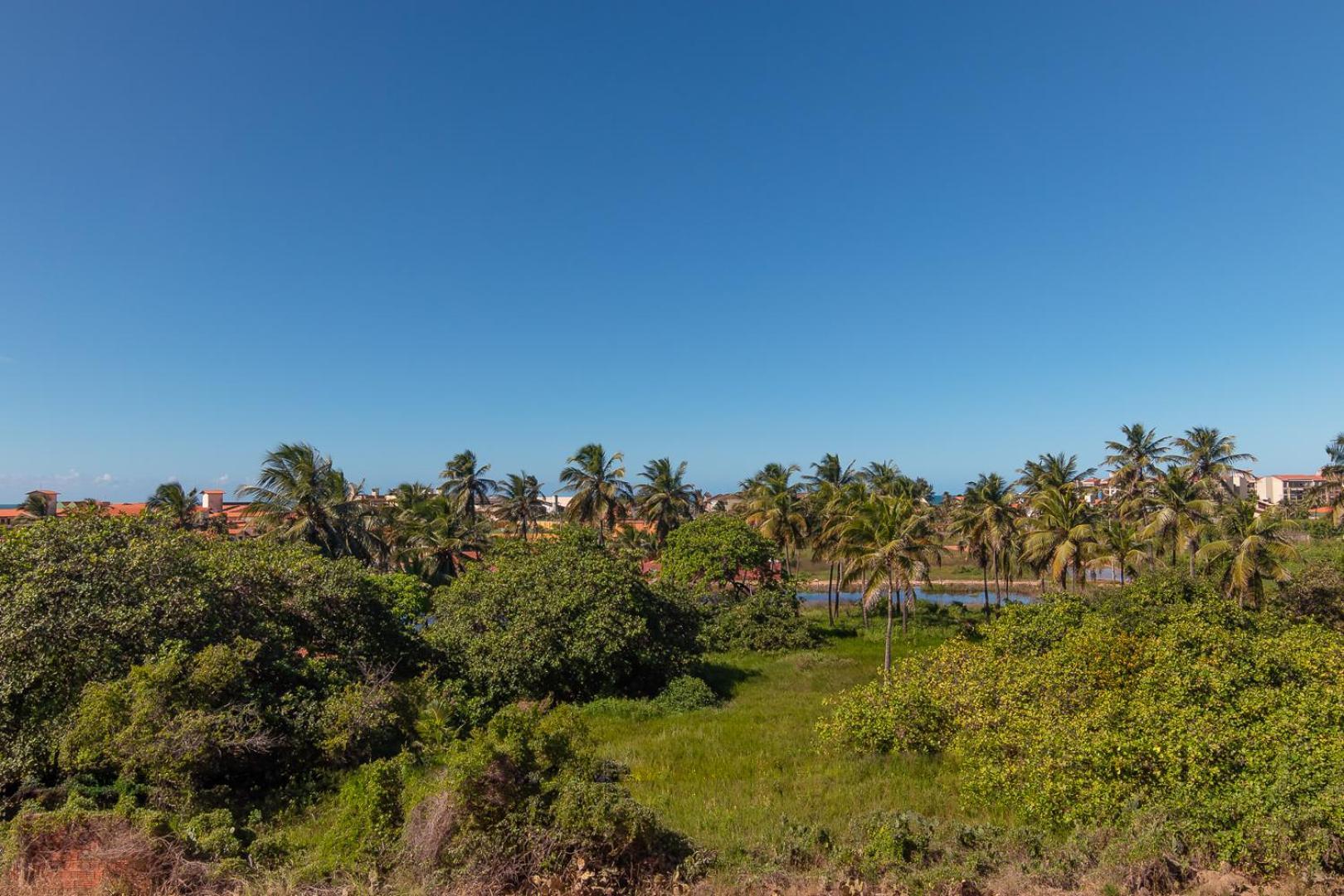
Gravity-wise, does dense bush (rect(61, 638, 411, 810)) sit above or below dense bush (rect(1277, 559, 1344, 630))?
below

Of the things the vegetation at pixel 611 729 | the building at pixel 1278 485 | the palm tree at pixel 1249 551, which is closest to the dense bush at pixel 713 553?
the vegetation at pixel 611 729

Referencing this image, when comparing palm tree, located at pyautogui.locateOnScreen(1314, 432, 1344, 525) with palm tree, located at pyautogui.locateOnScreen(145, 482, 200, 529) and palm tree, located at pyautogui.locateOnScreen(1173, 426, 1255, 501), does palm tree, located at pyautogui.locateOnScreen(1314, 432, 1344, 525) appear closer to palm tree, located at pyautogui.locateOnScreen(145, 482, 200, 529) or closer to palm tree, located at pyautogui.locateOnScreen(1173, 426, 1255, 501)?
palm tree, located at pyautogui.locateOnScreen(1173, 426, 1255, 501)

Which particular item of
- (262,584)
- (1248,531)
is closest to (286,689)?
(262,584)

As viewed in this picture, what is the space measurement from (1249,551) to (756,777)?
63.5ft

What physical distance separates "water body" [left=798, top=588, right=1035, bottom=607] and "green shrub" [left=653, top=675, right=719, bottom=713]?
94.1 feet

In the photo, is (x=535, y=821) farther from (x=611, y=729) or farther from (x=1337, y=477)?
(x=1337, y=477)

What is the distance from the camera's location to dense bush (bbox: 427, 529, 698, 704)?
19062mm

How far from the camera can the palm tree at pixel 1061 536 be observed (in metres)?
26.9

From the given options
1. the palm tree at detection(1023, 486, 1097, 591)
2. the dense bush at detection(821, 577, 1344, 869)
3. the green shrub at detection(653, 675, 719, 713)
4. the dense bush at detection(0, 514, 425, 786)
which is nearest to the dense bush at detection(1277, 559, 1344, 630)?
the palm tree at detection(1023, 486, 1097, 591)

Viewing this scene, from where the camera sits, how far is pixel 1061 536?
2792cm

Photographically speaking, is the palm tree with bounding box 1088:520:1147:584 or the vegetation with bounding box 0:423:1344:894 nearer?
the vegetation with bounding box 0:423:1344:894

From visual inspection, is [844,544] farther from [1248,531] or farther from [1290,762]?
[1290,762]

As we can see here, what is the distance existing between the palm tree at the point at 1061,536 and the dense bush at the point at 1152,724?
11.8 meters

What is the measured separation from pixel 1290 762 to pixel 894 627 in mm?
27479
